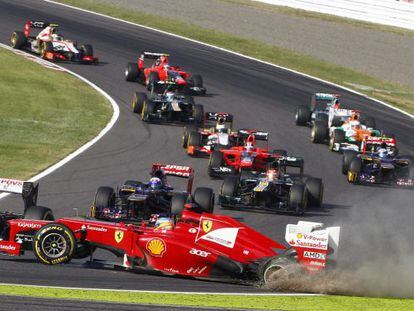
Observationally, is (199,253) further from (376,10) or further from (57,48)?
(376,10)

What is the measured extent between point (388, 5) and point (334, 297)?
146ft

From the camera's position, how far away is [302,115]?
3966 centimetres

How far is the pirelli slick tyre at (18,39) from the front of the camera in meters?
48.6

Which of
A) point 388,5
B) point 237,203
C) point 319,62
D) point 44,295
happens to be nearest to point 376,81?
point 319,62

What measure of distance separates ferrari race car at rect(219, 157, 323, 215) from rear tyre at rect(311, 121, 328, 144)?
844cm

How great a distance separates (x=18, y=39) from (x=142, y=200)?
26.4 m

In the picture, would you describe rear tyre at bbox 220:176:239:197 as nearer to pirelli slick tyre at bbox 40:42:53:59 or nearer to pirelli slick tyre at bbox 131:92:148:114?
pirelli slick tyre at bbox 131:92:148:114

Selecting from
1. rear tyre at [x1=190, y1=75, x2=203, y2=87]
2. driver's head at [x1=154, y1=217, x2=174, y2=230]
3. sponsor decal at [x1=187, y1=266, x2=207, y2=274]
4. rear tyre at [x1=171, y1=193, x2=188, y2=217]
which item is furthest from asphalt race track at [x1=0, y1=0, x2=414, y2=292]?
rear tyre at [x1=171, y1=193, x2=188, y2=217]

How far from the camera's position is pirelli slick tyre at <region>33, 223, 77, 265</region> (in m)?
19.4

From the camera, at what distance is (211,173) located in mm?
30547

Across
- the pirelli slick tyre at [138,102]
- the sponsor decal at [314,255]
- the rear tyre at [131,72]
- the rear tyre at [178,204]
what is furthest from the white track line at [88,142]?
the sponsor decal at [314,255]

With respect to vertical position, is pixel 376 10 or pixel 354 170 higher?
pixel 376 10

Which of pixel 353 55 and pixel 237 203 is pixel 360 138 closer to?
pixel 237 203

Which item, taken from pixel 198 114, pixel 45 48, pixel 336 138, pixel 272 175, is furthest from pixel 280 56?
pixel 272 175
